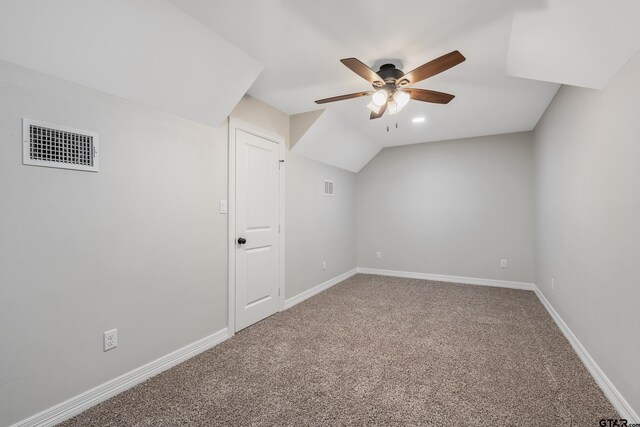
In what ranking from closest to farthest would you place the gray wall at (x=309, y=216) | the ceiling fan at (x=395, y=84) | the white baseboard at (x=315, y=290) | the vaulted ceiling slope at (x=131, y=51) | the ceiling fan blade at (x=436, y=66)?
the vaulted ceiling slope at (x=131, y=51), the ceiling fan blade at (x=436, y=66), the ceiling fan at (x=395, y=84), the gray wall at (x=309, y=216), the white baseboard at (x=315, y=290)

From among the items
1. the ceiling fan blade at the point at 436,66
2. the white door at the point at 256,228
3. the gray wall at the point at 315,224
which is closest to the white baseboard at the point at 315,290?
the gray wall at the point at 315,224

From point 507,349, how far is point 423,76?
239 cm

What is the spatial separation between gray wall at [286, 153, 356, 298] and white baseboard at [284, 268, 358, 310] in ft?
0.18

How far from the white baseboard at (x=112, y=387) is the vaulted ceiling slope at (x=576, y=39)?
335 cm

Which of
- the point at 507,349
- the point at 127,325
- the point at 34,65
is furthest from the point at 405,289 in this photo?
the point at 34,65

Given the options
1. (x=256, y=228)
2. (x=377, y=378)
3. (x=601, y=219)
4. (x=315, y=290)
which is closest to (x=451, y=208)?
(x=315, y=290)

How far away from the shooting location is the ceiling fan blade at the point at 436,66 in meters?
1.84

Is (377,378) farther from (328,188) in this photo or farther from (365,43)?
(328,188)

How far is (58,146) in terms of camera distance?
1.73m

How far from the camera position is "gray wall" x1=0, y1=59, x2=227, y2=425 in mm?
1566

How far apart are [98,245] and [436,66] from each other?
251 centimetres

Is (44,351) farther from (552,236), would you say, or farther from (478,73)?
(552,236)

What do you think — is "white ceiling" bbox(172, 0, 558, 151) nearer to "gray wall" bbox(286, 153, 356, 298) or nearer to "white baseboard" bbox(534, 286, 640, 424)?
"gray wall" bbox(286, 153, 356, 298)

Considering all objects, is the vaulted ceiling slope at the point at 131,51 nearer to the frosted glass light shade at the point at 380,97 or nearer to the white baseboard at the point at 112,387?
the frosted glass light shade at the point at 380,97
